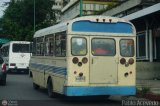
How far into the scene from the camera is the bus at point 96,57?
16.1 metres

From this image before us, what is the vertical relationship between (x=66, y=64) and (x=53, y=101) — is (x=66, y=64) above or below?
above

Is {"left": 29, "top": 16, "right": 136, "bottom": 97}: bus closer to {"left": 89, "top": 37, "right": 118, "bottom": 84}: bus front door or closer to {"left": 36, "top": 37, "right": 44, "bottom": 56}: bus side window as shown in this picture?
{"left": 89, "top": 37, "right": 118, "bottom": 84}: bus front door

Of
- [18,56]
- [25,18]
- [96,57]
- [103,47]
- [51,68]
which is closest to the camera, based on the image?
[96,57]

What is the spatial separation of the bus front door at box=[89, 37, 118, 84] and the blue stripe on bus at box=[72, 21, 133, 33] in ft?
1.07

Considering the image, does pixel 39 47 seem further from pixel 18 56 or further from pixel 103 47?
pixel 18 56

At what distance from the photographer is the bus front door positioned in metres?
16.3

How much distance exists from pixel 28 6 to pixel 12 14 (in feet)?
11.1

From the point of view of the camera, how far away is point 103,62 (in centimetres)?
1634

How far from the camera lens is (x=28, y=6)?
64500 mm

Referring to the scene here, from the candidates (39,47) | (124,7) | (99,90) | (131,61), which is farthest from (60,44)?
(124,7)

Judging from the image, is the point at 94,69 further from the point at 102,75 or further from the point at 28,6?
the point at 28,6

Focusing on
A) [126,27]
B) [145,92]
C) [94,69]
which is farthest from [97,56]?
[145,92]

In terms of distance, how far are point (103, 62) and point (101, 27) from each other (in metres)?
1.22

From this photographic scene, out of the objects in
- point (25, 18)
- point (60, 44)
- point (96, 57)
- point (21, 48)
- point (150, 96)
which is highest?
point (25, 18)
